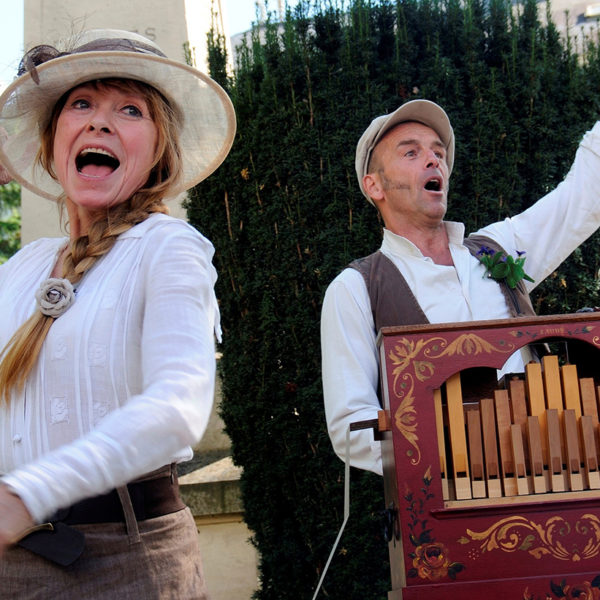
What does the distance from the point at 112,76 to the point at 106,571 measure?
99 centimetres

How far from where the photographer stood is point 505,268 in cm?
272

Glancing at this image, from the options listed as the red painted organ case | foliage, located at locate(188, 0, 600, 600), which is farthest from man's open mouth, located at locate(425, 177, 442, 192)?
the red painted organ case

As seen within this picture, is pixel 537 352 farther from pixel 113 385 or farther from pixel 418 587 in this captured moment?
pixel 113 385

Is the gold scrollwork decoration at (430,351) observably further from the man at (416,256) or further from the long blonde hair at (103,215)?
the long blonde hair at (103,215)

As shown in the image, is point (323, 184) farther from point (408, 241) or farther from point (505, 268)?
point (505, 268)

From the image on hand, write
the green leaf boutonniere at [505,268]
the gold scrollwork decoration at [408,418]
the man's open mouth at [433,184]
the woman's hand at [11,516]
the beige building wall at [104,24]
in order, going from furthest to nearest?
1. the beige building wall at [104,24]
2. the man's open mouth at [433,184]
3. the green leaf boutonniere at [505,268]
4. the gold scrollwork decoration at [408,418]
5. the woman's hand at [11,516]

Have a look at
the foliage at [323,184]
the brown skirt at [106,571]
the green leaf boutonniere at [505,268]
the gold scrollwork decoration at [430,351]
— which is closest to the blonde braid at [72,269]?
A: the brown skirt at [106,571]

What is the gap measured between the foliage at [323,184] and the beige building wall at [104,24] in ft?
2.58

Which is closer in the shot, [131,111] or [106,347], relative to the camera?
[106,347]

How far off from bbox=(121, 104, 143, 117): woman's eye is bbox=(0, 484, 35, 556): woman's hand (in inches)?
36.3

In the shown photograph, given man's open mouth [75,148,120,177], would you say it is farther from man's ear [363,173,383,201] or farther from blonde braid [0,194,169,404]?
man's ear [363,173,383,201]

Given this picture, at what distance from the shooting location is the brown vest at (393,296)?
103 inches

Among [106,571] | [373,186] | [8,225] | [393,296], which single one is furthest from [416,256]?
[8,225]

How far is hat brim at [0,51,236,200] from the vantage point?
1.89 metres
